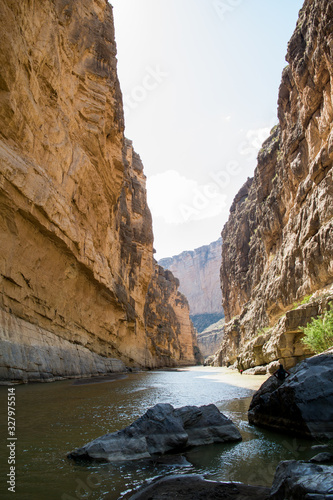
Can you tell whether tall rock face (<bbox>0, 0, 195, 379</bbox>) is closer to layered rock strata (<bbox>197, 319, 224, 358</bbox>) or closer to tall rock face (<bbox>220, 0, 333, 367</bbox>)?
tall rock face (<bbox>220, 0, 333, 367</bbox>)

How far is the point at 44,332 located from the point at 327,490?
56.8 feet

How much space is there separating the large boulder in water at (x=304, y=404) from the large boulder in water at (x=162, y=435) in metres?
1.05

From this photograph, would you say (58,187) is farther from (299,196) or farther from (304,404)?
(299,196)

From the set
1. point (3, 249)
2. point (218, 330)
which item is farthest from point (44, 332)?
point (218, 330)

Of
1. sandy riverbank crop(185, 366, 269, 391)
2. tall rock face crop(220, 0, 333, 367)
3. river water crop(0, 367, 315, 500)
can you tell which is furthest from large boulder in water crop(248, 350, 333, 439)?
tall rock face crop(220, 0, 333, 367)

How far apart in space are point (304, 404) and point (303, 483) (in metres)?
3.42

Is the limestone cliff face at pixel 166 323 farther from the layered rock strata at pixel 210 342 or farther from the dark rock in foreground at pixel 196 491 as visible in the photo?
the dark rock in foreground at pixel 196 491

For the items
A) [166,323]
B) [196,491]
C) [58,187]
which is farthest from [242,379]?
[166,323]

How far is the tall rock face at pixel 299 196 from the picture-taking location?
69.6 ft

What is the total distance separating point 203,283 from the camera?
609 feet

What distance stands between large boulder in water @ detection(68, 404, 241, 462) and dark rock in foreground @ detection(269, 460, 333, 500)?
2133 millimetres

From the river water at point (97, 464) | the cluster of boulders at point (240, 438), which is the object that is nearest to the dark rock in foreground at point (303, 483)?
the cluster of boulders at point (240, 438)

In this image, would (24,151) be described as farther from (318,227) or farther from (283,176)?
(283,176)

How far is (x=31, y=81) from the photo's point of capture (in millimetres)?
15102
